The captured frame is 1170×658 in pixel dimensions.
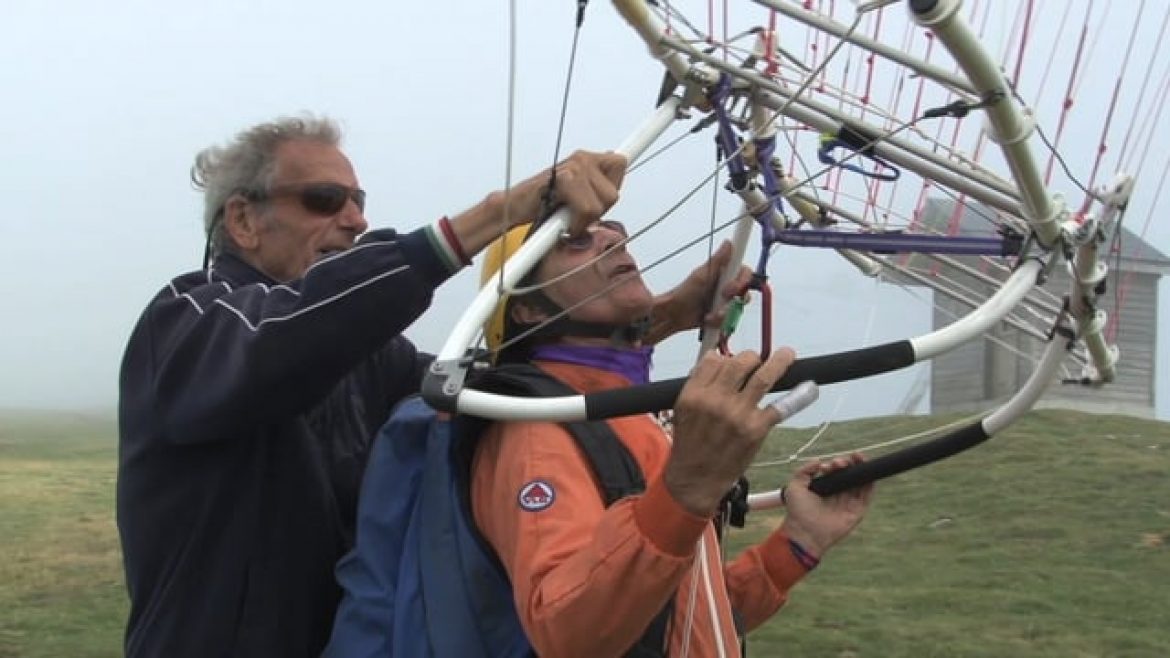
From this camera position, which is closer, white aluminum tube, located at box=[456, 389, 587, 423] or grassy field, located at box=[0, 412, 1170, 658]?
white aluminum tube, located at box=[456, 389, 587, 423]

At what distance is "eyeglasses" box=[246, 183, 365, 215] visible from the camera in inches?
106

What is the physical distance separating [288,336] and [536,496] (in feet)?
1.79

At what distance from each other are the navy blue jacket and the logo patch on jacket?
0.42 metres

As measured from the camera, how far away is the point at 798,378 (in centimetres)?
184

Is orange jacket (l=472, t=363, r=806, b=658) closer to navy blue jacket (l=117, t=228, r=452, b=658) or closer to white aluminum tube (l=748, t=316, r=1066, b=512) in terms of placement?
navy blue jacket (l=117, t=228, r=452, b=658)

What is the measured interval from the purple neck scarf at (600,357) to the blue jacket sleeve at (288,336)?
0.36 m

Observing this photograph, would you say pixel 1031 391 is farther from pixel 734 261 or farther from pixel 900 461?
pixel 734 261

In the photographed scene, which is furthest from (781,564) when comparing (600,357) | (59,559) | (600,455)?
(59,559)

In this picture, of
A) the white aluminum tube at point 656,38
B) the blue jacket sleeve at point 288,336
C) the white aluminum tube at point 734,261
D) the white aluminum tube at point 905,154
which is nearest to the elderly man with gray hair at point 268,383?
the blue jacket sleeve at point 288,336

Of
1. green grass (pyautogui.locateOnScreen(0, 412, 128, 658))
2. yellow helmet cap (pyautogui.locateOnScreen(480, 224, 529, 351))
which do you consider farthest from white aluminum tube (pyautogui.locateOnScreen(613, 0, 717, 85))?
A: green grass (pyautogui.locateOnScreen(0, 412, 128, 658))

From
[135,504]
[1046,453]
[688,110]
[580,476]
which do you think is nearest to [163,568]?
[135,504]

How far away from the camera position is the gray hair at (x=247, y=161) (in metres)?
2.74

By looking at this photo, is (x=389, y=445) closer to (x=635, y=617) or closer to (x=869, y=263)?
(x=635, y=617)

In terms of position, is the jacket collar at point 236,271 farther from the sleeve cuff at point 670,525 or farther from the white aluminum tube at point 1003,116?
the white aluminum tube at point 1003,116
